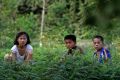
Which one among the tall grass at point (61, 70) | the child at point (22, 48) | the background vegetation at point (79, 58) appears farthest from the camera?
the child at point (22, 48)

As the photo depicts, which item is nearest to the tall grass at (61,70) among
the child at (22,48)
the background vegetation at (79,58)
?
the background vegetation at (79,58)

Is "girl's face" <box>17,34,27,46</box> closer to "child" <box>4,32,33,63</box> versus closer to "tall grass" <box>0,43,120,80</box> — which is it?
"child" <box>4,32,33,63</box>

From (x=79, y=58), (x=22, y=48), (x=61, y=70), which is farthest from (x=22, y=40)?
(x=61, y=70)

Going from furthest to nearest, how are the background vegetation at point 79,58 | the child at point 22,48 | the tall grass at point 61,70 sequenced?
the child at point 22,48 < the tall grass at point 61,70 < the background vegetation at point 79,58

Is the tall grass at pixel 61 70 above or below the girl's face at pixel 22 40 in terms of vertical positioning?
below

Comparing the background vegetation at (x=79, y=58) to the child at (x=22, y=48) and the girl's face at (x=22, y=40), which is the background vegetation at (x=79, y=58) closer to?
the child at (x=22, y=48)

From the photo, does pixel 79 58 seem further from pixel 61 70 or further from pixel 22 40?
pixel 22 40

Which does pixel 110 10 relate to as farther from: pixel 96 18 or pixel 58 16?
pixel 58 16

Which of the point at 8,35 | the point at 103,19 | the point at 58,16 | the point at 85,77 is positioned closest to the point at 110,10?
the point at 103,19

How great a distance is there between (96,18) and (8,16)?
15.7 meters

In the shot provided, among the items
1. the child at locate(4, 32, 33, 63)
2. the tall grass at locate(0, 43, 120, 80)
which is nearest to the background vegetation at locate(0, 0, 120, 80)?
the tall grass at locate(0, 43, 120, 80)

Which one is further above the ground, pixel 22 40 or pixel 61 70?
pixel 22 40

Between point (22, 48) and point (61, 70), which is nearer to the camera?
point (61, 70)

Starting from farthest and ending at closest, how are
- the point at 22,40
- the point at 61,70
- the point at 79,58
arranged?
the point at 22,40, the point at 79,58, the point at 61,70
